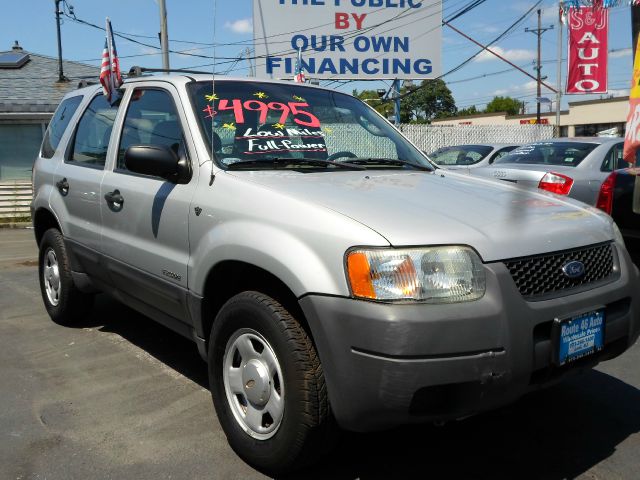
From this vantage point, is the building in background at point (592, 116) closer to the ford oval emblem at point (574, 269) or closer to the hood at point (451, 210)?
the hood at point (451, 210)

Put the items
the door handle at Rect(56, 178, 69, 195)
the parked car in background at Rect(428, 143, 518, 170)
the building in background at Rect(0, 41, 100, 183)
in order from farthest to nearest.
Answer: the building in background at Rect(0, 41, 100, 183), the parked car in background at Rect(428, 143, 518, 170), the door handle at Rect(56, 178, 69, 195)

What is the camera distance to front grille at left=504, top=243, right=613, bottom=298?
8.05 feet

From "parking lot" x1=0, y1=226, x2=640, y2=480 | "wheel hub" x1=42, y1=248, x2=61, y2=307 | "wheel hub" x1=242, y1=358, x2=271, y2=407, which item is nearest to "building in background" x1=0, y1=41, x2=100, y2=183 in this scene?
"wheel hub" x1=42, y1=248, x2=61, y2=307

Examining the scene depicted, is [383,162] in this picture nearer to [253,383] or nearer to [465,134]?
[253,383]

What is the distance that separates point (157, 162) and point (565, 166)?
598 cm

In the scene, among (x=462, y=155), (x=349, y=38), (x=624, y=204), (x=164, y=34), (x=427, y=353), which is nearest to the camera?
(x=427, y=353)

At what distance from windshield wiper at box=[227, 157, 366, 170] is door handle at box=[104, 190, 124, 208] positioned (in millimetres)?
978

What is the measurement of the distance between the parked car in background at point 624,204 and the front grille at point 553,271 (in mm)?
3317

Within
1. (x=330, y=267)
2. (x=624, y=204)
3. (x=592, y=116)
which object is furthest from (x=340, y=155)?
(x=592, y=116)

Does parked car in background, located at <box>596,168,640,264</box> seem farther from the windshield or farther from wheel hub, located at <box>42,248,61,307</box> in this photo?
wheel hub, located at <box>42,248,61,307</box>

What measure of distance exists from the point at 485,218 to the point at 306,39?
17597 millimetres

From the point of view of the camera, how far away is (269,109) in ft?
11.9

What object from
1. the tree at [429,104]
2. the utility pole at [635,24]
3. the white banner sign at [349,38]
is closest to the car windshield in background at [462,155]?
the white banner sign at [349,38]

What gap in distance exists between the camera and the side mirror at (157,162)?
3.11m
